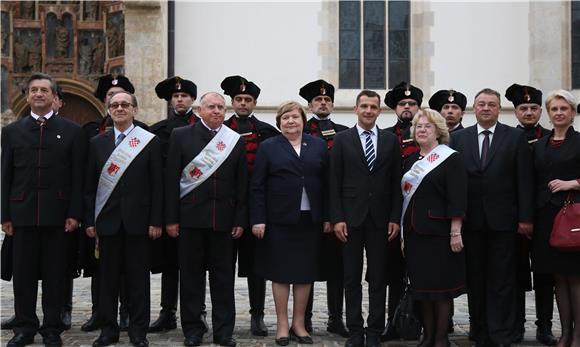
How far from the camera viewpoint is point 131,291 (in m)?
6.88

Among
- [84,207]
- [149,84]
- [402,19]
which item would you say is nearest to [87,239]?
[84,207]

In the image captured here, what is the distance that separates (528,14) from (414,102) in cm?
860

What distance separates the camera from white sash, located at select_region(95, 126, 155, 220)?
6.84 metres

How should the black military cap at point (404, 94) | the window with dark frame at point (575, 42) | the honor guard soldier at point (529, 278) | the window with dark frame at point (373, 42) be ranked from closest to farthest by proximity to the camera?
the honor guard soldier at point (529, 278), the black military cap at point (404, 94), the window with dark frame at point (575, 42), the window with dark frame at point (373, 42)

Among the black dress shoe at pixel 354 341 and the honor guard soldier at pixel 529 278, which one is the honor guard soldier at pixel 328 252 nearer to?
the black dress shoe at pixel 354 341

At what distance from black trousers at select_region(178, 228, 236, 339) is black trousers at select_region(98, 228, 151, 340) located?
0.33 m

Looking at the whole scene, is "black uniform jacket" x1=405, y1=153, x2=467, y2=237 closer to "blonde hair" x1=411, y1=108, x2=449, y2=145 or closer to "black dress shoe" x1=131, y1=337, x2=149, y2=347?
"blonde hair" x1=411, y1=108, x2=449, y2=145

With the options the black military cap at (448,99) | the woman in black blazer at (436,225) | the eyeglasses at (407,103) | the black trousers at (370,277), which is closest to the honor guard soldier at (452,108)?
the black military cap at (448,99)

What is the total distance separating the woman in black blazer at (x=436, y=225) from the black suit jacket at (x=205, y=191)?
1.45m

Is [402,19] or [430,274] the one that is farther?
[402,19]

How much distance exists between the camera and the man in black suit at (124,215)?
6.80 m

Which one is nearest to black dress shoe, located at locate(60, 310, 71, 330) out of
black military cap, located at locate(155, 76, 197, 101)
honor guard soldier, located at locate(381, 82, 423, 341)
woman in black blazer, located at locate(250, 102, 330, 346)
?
woman in black blazer, located at locate(250, 102, 330, 346)

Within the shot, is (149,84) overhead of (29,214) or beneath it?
overhead

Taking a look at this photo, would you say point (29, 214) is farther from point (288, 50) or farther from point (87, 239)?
point (288, 50)
